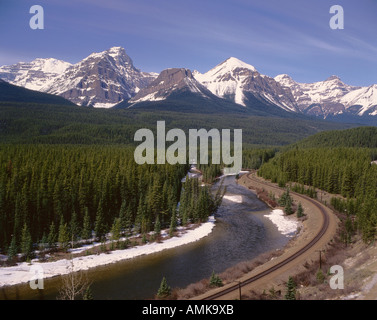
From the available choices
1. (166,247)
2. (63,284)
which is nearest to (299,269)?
(166,247)

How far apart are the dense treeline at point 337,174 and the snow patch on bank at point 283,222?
47.6 feet

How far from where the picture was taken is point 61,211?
210ft

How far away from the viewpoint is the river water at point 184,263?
43.0 meters

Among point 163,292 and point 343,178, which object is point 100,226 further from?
point 343,178

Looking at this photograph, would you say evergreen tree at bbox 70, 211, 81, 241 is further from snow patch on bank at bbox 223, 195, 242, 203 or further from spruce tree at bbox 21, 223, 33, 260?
snow patch on bank at bbox 223, 195, 242, 203

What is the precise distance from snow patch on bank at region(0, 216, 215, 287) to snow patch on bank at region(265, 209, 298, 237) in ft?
63.7

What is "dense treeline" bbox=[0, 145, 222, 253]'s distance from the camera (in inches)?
2279

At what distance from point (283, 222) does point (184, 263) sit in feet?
128

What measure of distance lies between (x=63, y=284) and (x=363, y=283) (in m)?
39.9

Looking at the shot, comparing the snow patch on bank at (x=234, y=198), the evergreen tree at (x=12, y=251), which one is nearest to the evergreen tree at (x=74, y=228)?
the evergreen tree at (x=12, y=251)

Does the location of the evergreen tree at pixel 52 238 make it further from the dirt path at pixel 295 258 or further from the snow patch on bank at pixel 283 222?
the snow patch on bank at pixel 283 222
